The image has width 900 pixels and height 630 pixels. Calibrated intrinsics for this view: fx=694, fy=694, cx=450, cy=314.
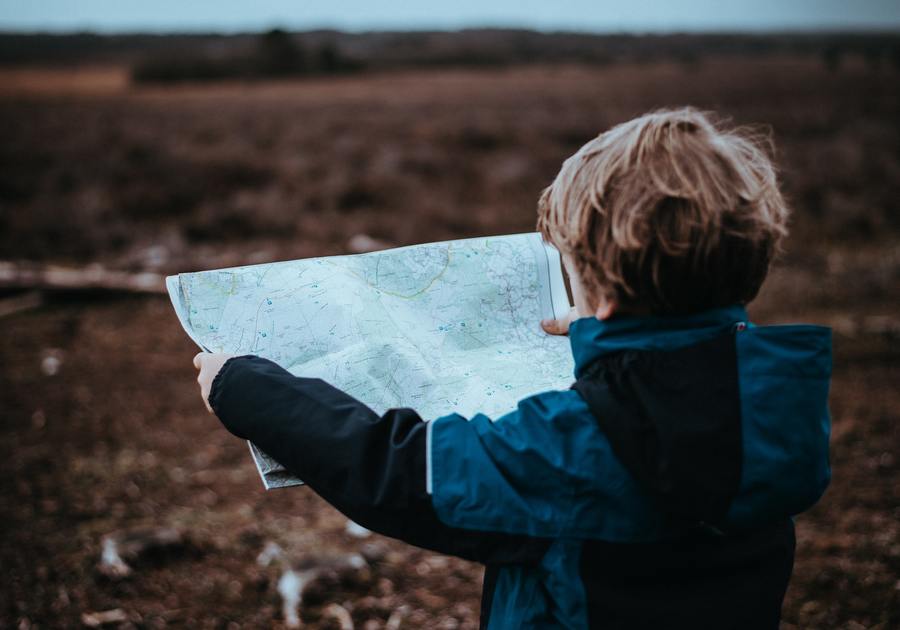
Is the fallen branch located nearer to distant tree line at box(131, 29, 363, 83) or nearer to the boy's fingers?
the boy's fingers

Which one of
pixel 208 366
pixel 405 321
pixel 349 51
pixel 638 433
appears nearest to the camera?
pixel 638 433

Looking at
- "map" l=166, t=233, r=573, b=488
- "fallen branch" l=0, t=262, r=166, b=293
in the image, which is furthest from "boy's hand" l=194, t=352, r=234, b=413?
"fallen branch" l=0, t=262, r=166, b=293

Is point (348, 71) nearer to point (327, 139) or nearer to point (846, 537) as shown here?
point (327, 139)

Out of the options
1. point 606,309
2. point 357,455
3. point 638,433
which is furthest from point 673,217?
point 357,455

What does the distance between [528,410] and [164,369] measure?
5.18m

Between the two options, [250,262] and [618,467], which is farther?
[250,262]

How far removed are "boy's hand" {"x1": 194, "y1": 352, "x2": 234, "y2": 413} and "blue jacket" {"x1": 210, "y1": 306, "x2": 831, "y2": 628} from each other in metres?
0.11

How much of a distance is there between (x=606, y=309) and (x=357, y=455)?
46 centimetres

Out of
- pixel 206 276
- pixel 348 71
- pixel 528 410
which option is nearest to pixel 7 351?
pixel 206 276

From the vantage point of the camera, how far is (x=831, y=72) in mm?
37938

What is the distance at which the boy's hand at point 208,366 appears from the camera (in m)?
1.28

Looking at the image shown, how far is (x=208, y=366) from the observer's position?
1302 mm

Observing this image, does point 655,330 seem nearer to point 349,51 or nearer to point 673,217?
point 673,217

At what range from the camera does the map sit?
1.38 m
